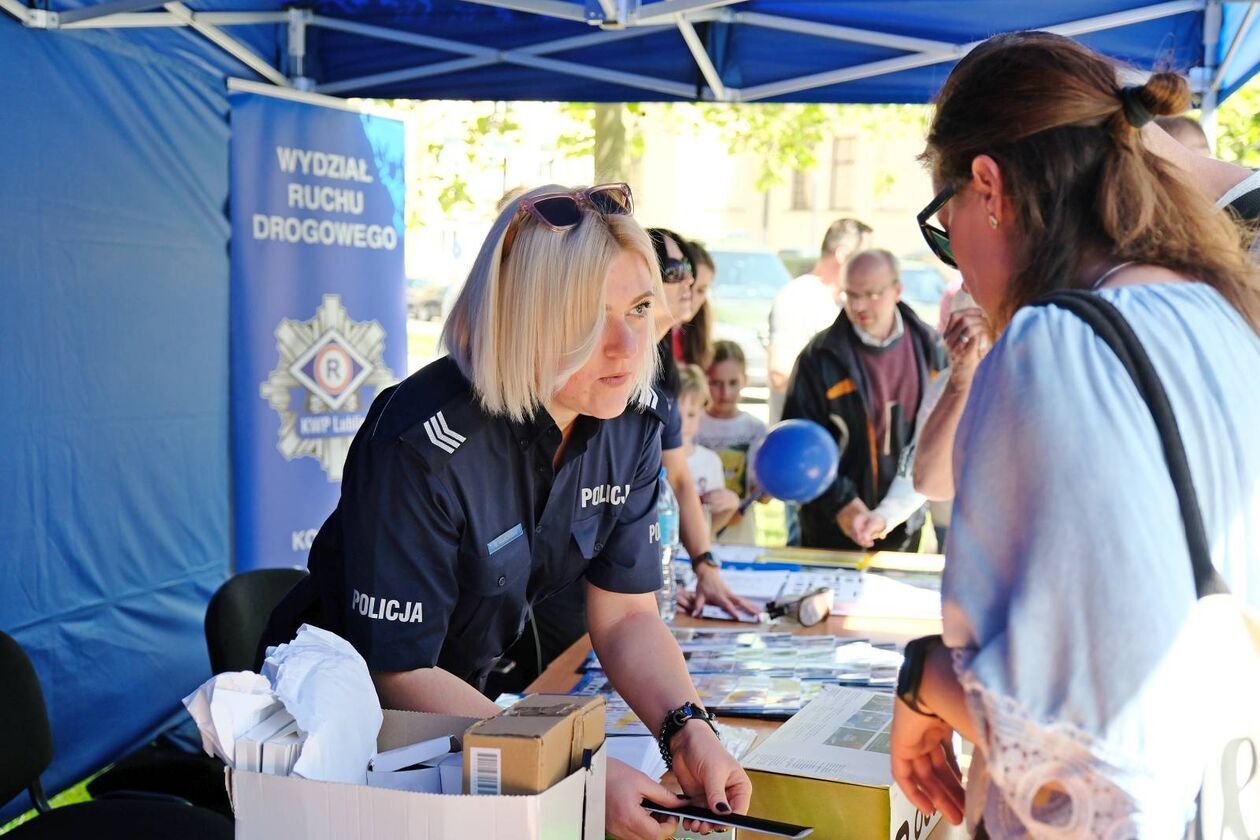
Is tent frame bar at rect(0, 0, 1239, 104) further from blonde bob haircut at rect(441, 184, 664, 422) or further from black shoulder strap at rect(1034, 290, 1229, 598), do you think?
Result: black shoulder strap at rect(1034, 290, 1229, 598)

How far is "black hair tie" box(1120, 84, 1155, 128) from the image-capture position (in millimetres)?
1058

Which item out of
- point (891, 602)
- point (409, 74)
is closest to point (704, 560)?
point (891, 602)

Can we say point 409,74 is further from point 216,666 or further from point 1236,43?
point 1236,43

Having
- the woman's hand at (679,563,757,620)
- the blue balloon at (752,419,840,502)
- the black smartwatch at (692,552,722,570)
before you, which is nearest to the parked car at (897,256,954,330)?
the blue balloon at (752,419,840,502)

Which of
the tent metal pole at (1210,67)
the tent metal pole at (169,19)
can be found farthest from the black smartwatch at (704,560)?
the tent metal pole at (169,19)

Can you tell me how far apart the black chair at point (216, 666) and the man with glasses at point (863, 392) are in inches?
87.9

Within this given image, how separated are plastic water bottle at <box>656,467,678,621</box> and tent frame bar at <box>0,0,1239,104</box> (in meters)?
1.32

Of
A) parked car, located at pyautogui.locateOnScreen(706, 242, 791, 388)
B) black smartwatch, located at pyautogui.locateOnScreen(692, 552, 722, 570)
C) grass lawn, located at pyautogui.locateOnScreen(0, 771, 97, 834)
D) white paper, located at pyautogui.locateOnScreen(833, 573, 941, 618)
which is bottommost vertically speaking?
grass lawn, located at pyautogui.locateOnScreen(0, 771, 97, 834)

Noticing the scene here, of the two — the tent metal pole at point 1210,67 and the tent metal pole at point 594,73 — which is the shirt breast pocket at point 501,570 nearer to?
the tent metal pole at point 594,73

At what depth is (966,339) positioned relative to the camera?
89.4 inches

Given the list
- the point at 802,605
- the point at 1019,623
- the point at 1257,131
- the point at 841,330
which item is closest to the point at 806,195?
the point at 1257,131

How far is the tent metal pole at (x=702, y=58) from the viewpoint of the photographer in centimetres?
384

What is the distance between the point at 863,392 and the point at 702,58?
1.38m

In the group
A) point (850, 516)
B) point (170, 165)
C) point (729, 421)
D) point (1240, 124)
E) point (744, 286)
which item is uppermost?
point (1240, 124)
